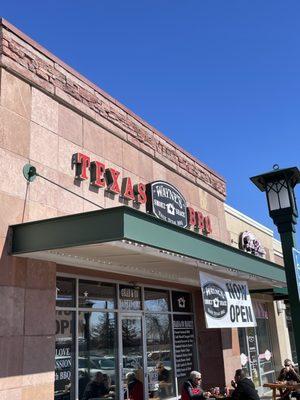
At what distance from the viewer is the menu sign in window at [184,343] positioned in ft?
39.7

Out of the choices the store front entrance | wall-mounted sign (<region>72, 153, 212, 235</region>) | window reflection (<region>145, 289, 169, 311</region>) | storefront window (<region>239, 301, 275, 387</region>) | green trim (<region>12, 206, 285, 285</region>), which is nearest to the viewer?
green trim (<region>12, 206, 285, 285</region>)

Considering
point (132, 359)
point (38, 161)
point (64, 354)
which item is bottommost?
point (132, 359)

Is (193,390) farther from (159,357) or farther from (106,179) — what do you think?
(106,179)

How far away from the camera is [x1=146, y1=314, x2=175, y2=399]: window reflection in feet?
35.9

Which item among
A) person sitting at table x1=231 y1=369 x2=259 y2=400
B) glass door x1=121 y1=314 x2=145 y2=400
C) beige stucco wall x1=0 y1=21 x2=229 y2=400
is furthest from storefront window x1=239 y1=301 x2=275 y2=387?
beige stucco wall x1=0 y1=21 x2=229 y2=400

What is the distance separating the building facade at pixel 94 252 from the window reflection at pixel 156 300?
47 millimetres

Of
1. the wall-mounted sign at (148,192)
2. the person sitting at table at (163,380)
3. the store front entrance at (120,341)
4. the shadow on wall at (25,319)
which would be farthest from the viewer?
the person sitting at table at (163,380)

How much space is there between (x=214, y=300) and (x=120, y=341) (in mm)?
2075

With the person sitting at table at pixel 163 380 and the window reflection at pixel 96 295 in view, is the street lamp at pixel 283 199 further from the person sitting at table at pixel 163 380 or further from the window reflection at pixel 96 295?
the person sitting at table at pixel 163 380

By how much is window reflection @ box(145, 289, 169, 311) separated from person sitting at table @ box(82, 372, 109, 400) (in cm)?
223

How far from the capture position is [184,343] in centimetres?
1245

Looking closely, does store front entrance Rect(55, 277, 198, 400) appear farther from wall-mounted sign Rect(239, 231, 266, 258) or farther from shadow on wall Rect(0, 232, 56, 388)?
wall-mounted sign Rect(239, 231, 266, 258)

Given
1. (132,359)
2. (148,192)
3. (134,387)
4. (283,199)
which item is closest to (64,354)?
(132,359)

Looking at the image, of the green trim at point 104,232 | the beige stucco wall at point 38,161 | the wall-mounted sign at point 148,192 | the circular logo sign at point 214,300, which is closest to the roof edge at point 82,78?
the beige stucco wall at point 38,161
